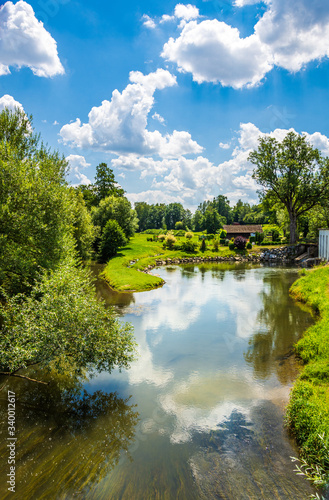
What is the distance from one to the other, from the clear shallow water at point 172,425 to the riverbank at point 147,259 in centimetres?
1542

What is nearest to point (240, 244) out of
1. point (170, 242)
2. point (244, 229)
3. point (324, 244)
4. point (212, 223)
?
point (170, 242)

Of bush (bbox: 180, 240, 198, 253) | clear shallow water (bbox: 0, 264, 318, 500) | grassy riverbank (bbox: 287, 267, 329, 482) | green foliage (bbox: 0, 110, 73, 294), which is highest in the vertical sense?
green foliage (bbox: 0, 110, 73, 294)

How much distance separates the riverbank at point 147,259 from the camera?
113ft

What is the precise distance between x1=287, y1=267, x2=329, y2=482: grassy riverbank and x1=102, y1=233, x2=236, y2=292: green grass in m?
20.0

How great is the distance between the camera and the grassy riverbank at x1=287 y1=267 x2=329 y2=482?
8039 millimetres

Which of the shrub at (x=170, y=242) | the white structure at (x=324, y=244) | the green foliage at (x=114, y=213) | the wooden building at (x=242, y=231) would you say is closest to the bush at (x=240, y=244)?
the shrub at (x=170, y=242)

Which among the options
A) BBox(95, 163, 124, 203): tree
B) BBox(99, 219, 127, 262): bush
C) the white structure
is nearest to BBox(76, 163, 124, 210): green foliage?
BBox(95, 163, 124, 203): tree

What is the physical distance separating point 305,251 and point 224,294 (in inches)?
1340

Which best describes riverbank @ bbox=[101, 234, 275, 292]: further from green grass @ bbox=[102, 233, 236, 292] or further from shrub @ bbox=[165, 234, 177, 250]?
shrub @ bbox=[165, 234, 177, 250]

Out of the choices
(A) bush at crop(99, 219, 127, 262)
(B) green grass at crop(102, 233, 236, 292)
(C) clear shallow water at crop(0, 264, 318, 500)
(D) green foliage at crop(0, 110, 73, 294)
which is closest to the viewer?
(C) clear shallow water at crop(0, 264, 318, 500)

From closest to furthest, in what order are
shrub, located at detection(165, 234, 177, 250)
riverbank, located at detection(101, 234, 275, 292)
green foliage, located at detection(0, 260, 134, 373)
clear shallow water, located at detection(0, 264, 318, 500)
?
clear shallow water, located at detection(0, 264, 318, 500) → green foliage, located at detection(0, 260, 134, 373) → riverbank, located at detection(101, 234, 275, 292) → shrub, located at detection(165, 234, 177, 250)

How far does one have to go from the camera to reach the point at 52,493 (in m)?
7.39

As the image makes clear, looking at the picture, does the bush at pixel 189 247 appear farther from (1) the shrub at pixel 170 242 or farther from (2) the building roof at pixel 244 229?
(2) the building roof at pixel 244 229

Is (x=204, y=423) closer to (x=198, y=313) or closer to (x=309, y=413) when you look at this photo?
(x=309, y=413)
